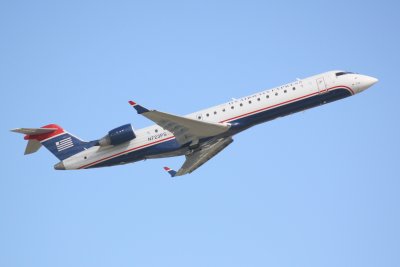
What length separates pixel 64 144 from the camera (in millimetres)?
32031

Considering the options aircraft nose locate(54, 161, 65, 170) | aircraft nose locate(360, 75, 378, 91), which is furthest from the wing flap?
aircraft nose locate(360, 75, 378, 91)

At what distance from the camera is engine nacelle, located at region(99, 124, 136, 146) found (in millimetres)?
30594

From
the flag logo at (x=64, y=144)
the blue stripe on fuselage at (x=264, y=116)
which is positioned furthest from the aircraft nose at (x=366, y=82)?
the flag logo at (x=64, y=144)

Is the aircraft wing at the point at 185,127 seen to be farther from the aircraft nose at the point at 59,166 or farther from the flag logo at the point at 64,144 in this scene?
the aircraft nose at the point at 59,166

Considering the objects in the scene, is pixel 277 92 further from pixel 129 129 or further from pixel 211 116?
pixel 129 129

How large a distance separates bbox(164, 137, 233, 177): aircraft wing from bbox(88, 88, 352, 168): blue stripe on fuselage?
1.57 meters

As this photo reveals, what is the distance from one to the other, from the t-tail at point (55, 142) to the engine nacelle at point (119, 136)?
4.32 ft

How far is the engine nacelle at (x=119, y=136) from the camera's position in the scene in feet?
100

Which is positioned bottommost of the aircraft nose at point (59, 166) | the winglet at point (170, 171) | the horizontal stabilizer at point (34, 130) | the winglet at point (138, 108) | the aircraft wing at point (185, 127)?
the winglet at point (170, 171)

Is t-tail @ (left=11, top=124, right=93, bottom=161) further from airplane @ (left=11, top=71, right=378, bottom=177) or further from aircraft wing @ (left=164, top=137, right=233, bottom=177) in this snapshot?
aircraft wing @ (left=164, top=137, right=233, bottom=177)

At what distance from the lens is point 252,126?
99.7 ft

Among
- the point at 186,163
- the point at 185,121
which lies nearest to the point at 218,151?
the point at 186,163

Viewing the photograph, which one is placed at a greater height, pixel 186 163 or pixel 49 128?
pixel 49 128

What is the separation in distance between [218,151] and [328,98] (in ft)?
22.0
